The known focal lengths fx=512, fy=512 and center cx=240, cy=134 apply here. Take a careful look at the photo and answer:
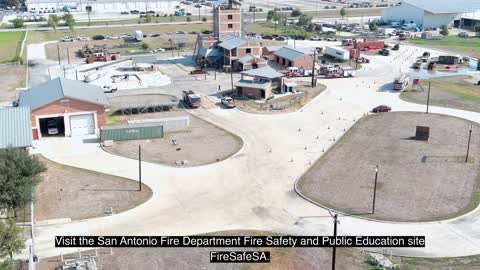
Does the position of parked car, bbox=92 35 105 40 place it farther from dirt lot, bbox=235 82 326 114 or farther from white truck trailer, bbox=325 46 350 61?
dirt lot, bbox=235 82 326 114

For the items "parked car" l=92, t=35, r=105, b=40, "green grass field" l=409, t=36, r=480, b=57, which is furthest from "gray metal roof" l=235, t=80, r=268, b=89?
"parked car" l=92, t=35, r=105, b=40

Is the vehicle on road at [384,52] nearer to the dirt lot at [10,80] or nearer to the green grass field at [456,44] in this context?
the green grass field at [456,44]

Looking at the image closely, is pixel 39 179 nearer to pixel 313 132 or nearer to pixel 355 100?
pixel 313 132

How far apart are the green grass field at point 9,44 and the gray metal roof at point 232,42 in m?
37.2

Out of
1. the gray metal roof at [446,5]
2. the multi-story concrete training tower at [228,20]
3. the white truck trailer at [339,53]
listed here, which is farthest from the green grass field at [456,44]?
the multi-story concrete training tower at [228,20]

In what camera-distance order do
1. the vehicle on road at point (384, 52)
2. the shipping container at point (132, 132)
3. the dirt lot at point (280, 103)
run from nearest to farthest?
the shipping container at point (132, 132) < the dirt lot at point (280, 103) < the vehicle on road at point (384, 52)

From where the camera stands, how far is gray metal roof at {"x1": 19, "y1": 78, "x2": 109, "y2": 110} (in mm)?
49562

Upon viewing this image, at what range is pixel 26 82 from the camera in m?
72.0

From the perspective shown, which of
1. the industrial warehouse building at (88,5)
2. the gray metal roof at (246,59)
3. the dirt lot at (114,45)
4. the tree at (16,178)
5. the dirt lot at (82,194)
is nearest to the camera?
the tree at (16,178)

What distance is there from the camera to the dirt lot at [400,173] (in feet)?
113

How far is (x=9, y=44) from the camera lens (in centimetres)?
10456

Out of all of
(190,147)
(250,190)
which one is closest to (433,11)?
(190,147)

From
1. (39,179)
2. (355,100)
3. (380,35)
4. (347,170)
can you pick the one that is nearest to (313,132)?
(347,170)

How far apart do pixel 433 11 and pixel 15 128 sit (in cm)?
10869
